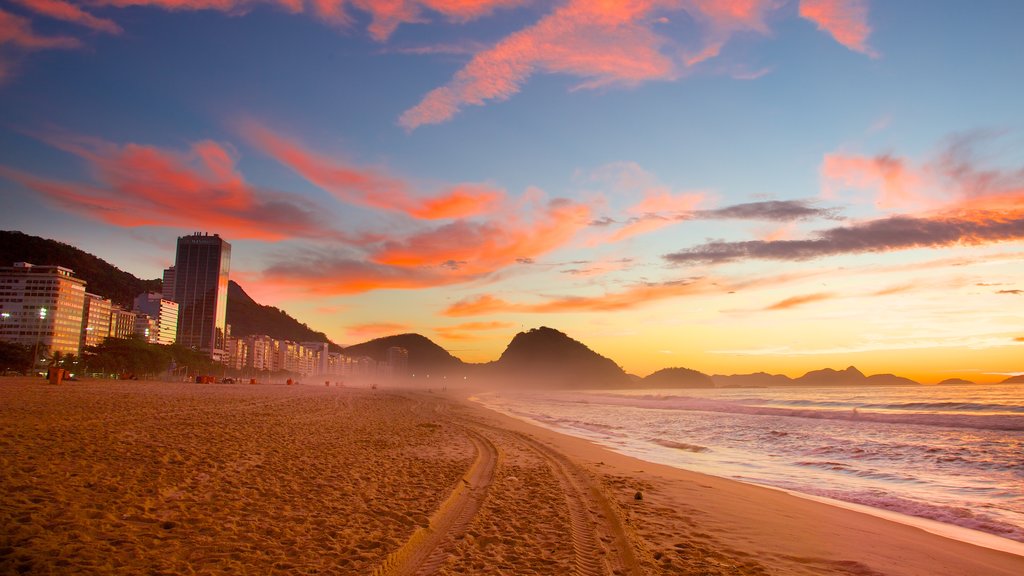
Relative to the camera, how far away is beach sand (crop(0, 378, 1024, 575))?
6148 millimetres

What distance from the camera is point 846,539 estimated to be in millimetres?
8867

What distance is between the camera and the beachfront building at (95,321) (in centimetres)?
18175

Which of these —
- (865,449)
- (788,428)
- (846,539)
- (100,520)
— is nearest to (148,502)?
(100,520)

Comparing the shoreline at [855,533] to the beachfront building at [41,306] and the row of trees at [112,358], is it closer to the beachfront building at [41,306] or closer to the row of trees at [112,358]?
the row of trees at [112,358]

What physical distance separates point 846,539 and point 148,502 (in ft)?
35.4

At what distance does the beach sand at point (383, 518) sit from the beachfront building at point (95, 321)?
21147cm

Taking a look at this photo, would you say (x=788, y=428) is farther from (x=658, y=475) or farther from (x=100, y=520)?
(x=100, y=520)

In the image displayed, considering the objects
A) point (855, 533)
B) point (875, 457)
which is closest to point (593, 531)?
point (855, 533)

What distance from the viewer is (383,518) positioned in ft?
26.6

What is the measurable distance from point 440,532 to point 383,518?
3.32ft

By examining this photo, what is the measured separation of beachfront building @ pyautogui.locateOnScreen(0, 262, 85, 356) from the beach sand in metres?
202

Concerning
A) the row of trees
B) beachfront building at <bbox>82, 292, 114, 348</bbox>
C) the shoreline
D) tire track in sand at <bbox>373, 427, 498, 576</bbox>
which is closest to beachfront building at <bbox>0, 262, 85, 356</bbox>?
beachfront building at <bbox>82, 292, 114, 348</bbox>

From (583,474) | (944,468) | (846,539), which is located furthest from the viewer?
(944,468)

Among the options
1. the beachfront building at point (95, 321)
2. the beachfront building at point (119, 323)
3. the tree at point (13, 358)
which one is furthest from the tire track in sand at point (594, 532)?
the beachfront building at point (119, 323)
